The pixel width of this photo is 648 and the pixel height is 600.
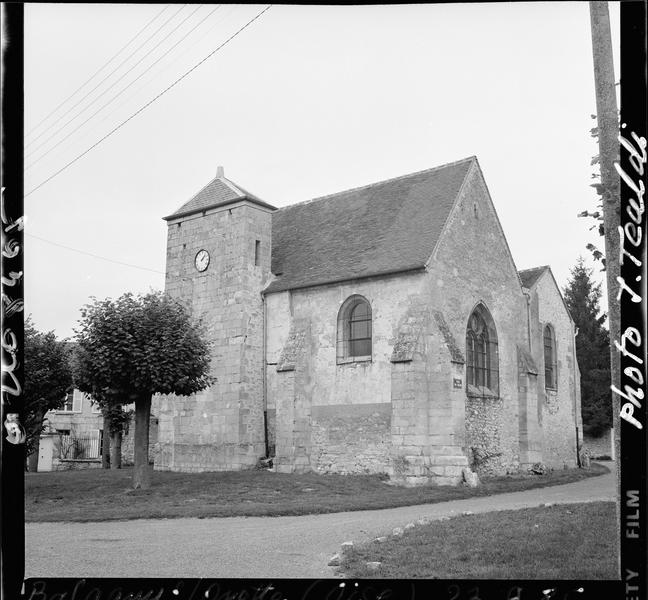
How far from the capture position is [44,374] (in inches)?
858

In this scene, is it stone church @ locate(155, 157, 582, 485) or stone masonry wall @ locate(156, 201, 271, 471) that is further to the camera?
stone masonry wall @ locate(156, 201, 271, 471)

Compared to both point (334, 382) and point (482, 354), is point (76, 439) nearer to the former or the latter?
point (334, 382)

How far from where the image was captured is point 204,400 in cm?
2591

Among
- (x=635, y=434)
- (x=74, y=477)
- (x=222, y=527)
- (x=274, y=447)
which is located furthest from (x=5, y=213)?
(x=274, y=447)

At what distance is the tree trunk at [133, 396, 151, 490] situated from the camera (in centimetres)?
1895

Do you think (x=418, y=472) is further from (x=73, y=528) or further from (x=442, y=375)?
(x=73, y=528)

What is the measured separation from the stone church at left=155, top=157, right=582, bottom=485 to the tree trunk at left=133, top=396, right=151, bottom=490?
565 centimetres

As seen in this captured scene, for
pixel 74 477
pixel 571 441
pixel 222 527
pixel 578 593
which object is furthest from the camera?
pixel 571 441

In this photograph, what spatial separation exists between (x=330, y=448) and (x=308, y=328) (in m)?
4.03

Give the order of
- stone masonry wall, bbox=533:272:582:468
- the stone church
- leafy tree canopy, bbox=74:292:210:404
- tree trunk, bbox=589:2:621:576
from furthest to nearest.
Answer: stone masonry wall, bbox=533:272:582:468 → the stone church → leafy tree canopy, bbox=74:292:210:404 → tree trunk, bbox=589:2:621:576

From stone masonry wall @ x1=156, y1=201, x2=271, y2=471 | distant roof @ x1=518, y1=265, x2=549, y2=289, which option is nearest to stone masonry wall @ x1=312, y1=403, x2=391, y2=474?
stone masonry wall @ x1=156, y1=201, x2=271, y2=471

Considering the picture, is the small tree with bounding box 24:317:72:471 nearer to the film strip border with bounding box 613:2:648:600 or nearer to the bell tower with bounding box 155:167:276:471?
the bell tower with bounding box 155:167:276:471

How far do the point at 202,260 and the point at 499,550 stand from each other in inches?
762

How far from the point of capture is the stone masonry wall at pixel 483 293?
23.5m
